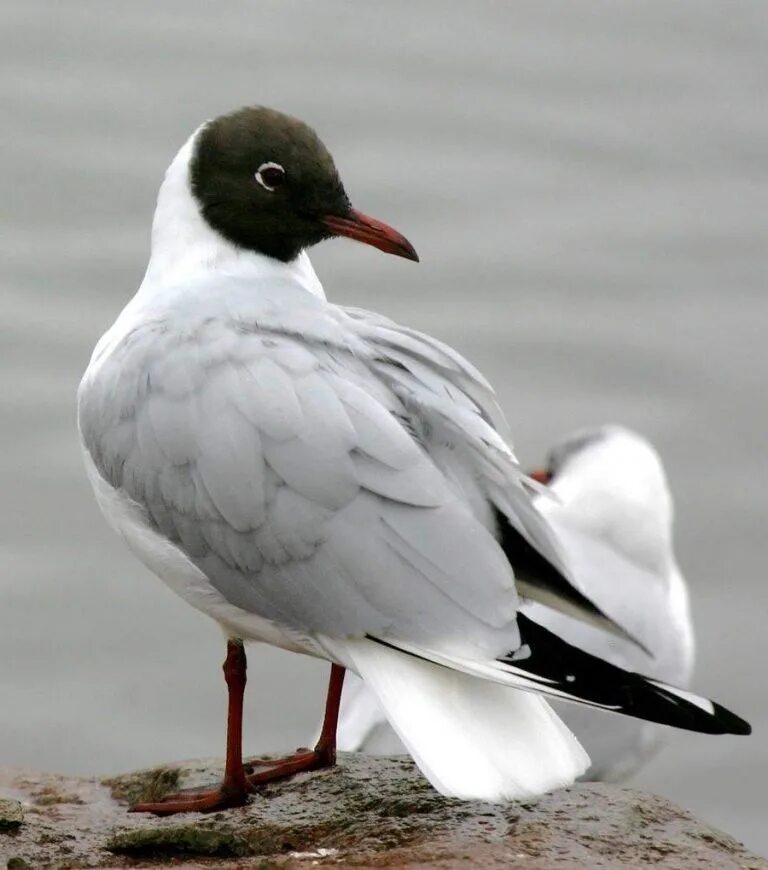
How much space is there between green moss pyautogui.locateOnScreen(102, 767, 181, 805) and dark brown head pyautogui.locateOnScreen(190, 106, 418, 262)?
1.29 meters

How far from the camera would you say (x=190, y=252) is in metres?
5.08

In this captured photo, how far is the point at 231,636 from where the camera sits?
4.82 meters

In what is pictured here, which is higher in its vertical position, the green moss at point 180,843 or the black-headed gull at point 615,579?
the black-headed gull at point 615,579

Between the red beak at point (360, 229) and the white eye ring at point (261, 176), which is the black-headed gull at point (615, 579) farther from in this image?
the white eye ring at point (261, 176)

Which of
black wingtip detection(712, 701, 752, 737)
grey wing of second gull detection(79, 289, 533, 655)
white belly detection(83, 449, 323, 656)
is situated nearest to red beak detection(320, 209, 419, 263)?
grey wing of second gull detection(79, 289, 533, 655)

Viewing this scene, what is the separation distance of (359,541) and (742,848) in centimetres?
103

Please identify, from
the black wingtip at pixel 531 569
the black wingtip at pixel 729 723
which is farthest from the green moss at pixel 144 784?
the black wingtip at pixel 729 723

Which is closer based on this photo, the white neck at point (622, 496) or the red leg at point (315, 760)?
the red leg at point (315, 760)

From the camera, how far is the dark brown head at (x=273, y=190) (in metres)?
5.05

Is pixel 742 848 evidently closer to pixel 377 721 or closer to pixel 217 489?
pixel 217 489

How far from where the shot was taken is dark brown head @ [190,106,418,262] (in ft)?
16.6

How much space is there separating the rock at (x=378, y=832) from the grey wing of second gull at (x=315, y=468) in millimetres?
407

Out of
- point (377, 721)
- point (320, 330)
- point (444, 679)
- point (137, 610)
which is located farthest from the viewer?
point (137, 610)

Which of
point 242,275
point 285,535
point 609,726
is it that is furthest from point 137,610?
point 285,535
